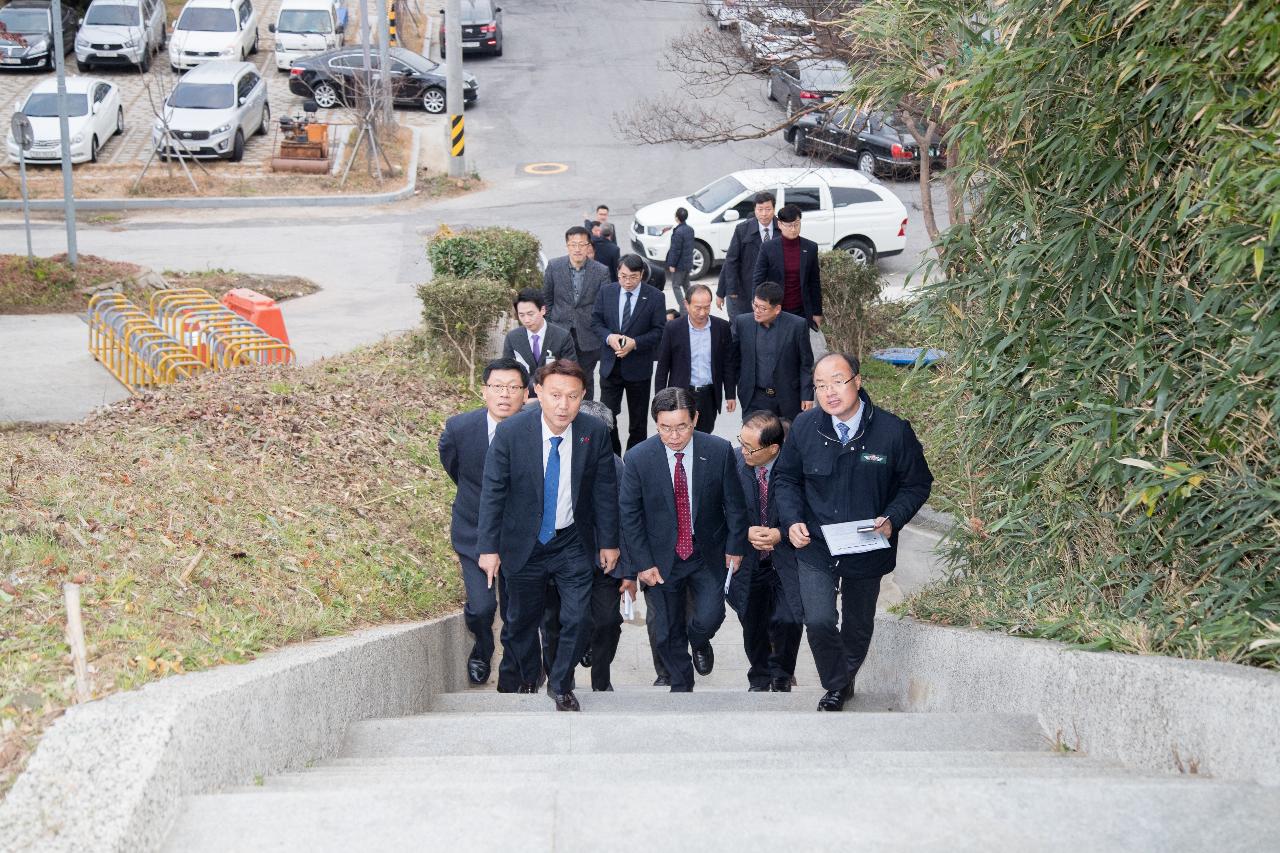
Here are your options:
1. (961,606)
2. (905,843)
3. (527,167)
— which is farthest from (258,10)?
(905,843)

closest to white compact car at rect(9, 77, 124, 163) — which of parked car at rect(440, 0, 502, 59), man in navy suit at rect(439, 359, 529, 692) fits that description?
parked car at rect(440, 0, 502, 59)

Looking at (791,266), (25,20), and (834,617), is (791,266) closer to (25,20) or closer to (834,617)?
(834,617)

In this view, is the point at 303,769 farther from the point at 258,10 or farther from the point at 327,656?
the point at 258,10

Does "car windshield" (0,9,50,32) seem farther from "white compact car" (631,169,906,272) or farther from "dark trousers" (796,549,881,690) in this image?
"dark trousers" (796,549,881,690)

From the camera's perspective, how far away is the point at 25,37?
114 feet

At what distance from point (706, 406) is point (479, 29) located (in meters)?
29.7

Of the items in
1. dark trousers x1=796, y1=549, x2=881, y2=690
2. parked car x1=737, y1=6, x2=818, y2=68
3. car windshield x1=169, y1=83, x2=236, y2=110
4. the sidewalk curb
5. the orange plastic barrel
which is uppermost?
parked car x1=737, y1=6, x2=818, y2=68

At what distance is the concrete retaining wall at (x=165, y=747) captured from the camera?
395 centimetres

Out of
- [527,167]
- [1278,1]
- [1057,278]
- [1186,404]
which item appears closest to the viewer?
[1278,1]

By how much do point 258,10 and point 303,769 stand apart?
39990mm

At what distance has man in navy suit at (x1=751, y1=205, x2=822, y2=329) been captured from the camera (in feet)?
40.7

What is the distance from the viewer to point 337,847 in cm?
389

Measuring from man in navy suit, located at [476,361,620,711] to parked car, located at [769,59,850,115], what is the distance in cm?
395

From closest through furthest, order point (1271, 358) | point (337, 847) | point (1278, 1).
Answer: point (337, 847) < point (1278, 1) < point (1271, 358)
